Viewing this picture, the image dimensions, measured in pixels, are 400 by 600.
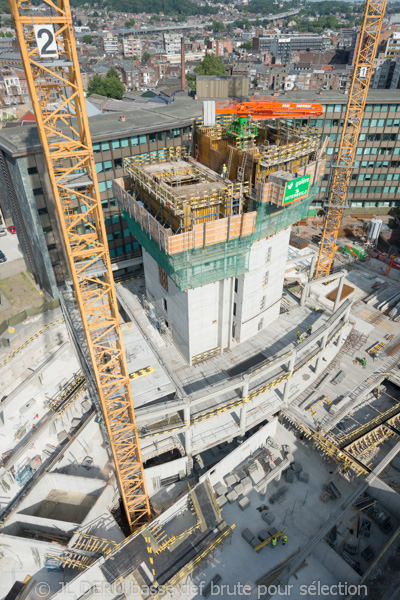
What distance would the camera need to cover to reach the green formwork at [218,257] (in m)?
34.0

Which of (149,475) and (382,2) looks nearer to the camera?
(149,475)

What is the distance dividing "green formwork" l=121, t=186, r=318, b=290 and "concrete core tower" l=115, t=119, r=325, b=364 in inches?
3.6

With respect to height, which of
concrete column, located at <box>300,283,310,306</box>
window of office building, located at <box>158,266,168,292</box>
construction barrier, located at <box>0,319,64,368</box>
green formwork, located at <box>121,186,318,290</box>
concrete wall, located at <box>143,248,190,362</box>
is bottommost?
construction barrier, located at <box>0,319,64,368</box>

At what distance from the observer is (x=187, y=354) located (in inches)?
1607

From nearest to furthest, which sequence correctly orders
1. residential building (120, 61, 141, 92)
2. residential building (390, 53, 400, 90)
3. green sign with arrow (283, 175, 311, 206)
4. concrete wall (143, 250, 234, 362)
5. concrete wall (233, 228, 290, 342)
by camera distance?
green sign with arrow (283, 175, 311, 206) < concrete wall (143, 250, 234, 362) < concrete wall (233, 228, 290, 342) < residential building (390, 53, 400, 90) < residential building (120, 61, 141, 92)

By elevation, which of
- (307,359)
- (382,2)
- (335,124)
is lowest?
(307,359)

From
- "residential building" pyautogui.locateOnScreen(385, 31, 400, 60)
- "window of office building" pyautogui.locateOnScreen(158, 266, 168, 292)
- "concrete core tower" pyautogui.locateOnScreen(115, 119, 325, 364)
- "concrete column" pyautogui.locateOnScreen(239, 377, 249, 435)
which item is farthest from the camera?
"residential building" pyautogui.locateOnScreen(385, 31, 400, 60)

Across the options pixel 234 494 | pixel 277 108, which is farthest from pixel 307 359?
pixel 277 108

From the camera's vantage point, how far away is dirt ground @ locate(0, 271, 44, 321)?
58.9m

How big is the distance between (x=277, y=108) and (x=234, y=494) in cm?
4093

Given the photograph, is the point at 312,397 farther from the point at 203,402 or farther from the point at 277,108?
the point at 277,108

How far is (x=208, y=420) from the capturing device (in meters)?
40.0

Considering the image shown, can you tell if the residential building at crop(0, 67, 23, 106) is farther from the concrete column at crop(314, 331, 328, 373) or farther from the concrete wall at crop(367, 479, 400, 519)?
the concrete wall at crop(367, 479, 400, 519)

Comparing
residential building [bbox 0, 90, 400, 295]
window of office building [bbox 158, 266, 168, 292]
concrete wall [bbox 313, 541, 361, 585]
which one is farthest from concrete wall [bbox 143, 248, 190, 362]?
concrete wall [bbox 313, 541, 361, 585]
